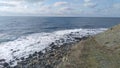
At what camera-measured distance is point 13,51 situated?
24875 millimetres

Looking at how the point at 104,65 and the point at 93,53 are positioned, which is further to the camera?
the point at 93,53

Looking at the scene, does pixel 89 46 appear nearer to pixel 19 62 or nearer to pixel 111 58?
pixel 111 58

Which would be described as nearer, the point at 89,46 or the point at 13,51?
the point at 89,46

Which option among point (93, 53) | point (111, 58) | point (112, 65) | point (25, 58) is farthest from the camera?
point (25, 58)

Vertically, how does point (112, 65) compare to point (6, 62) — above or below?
above

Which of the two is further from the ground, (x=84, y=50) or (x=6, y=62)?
(x=84, y=50)

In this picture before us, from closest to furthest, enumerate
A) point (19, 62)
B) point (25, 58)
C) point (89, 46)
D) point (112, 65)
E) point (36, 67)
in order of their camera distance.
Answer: point (112, 65)
point (89, 46)
point (36, 67)
point (19, 62)
point (25, 58)

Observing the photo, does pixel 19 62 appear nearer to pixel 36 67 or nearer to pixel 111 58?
pixel 36 67

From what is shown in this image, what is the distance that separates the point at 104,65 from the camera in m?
11.3

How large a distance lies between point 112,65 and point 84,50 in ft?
11.7

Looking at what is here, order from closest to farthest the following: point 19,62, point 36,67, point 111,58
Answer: point 111,58
point 36,67
point 19,62

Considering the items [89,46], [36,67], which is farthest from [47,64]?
[89,46]

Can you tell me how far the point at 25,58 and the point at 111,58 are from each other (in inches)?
483

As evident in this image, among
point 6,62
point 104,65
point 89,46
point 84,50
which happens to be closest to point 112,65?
point 104,65
